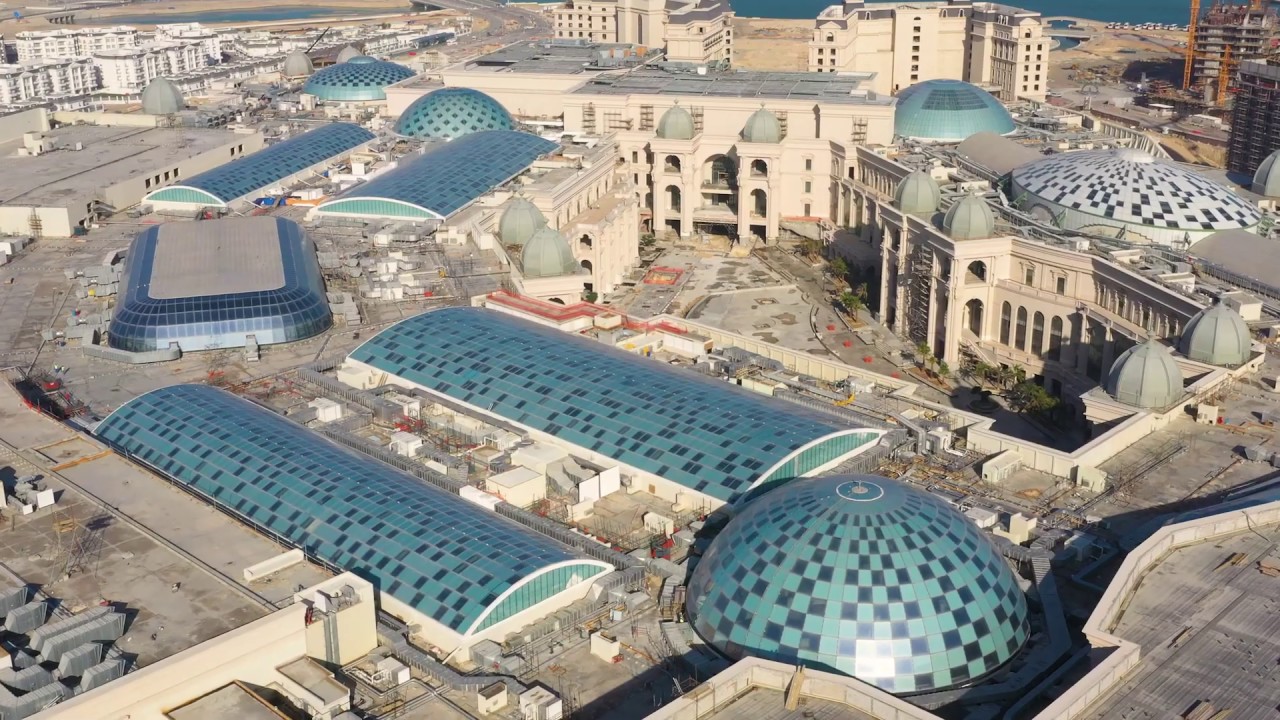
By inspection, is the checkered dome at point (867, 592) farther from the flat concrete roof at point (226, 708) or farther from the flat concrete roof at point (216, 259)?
the flat concrete roof at point (216, 259)

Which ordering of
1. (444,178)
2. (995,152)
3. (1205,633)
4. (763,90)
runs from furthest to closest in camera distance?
1. (763,90)
2. (995,152)
3. (444,178)
4. (1205,633)

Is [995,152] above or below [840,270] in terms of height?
above

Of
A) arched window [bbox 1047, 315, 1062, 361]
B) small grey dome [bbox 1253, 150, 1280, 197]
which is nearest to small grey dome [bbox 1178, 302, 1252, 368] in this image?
arched window [bbox 1047, 315, 1062, 361]

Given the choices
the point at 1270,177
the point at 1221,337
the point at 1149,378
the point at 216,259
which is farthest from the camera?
the point at 1270,177

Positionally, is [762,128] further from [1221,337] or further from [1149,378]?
[1149,378]

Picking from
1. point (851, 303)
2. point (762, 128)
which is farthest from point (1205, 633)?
point (762, 128)

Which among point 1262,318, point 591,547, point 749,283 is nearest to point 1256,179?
point 1262,318

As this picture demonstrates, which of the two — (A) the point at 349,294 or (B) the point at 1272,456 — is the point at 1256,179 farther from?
(A) the point at 349,294
